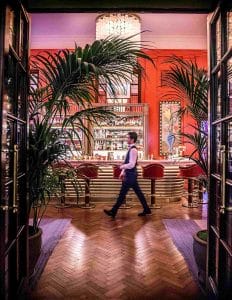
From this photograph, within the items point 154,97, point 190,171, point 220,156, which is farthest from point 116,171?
point 220,156

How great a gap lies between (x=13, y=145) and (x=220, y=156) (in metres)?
1.50

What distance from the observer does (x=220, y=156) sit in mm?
2314

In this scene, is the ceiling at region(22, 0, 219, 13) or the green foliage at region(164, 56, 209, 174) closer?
the ceiling at region(22, 0, 219, 13)

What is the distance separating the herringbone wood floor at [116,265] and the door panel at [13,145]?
0.53m

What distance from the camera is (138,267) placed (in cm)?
329

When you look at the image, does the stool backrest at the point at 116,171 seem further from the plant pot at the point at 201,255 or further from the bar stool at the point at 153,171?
the plant pot at the point at 201,255

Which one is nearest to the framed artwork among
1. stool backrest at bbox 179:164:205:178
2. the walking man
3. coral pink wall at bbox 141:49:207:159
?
coral pink wall at bbox 141:49:207:159

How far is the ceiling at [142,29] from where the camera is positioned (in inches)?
277

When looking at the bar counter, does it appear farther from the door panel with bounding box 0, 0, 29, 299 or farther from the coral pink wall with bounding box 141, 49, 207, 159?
the door panel with bounding box 0, 0, 29, 299

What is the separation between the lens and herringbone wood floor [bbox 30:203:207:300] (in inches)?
107

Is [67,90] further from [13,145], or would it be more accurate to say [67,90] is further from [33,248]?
[33,248]

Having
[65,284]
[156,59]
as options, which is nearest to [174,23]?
[156,59]

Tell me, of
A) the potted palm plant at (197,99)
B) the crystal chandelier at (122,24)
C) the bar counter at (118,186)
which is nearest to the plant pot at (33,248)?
the potted palm plant at (197,99)

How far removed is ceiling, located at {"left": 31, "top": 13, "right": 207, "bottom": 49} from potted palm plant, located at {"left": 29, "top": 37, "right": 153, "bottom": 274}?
4.20 m
